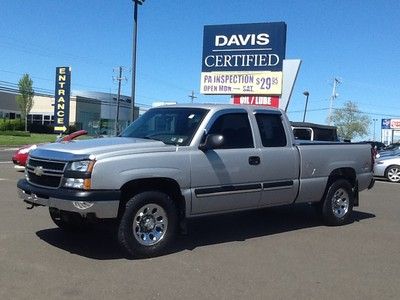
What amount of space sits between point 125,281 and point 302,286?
73.3 inches

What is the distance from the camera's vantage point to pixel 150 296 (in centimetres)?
511

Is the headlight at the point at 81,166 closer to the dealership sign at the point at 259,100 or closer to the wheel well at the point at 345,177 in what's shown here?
the wheel well at the point at 345,177

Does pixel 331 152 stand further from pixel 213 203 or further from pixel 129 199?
pixel 129 199

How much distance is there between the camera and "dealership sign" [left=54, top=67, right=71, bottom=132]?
54.6 meters

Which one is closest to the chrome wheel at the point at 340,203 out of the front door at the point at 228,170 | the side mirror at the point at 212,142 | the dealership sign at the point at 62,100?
the front door at the point at 228,170

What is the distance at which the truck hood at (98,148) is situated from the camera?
6.29 metres

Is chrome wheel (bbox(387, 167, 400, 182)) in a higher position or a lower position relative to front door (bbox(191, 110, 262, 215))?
lower

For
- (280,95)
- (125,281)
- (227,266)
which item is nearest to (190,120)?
(227,266)

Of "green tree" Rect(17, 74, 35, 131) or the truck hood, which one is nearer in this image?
the truck hood

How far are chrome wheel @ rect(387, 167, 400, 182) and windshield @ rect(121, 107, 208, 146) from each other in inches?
554

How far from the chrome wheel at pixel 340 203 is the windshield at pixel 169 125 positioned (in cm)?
320

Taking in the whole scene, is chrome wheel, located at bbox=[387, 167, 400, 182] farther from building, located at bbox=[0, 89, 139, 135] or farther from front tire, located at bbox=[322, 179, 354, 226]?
building, located at bbox=[0, 89, 139, 135]

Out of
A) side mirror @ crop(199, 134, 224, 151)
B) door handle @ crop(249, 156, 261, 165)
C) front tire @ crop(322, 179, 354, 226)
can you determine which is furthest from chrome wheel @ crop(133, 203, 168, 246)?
front tire @ crop(322, 179, 354, 226)

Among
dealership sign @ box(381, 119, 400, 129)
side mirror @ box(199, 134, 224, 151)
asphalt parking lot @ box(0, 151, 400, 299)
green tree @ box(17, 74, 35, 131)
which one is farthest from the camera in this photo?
dealership sign @ box(381, 119, 400, 129)
